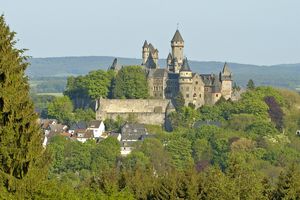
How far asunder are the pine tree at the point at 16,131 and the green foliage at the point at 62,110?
71378 mm

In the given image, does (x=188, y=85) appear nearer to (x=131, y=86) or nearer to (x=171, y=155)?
(x=131, y=86)

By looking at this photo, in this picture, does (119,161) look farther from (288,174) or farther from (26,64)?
(26,64)

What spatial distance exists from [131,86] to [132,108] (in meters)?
1.87

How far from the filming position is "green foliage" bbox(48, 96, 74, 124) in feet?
312

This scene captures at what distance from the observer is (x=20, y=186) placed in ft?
76.4

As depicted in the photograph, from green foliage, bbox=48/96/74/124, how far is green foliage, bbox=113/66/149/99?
200 inches

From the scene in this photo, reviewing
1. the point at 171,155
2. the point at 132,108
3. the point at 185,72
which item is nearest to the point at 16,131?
the point at 171,155

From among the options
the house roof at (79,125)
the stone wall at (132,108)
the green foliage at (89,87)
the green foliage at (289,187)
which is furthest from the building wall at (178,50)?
the green foliage at (289,187)

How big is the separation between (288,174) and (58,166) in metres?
46.2

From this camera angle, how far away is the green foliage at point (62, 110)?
95.2m

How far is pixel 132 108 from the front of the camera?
91.7m

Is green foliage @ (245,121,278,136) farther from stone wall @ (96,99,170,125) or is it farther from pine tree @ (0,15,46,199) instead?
pine tree @ (0,15,46,199)

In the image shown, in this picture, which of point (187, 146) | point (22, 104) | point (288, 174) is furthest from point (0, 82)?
point (187, 146)

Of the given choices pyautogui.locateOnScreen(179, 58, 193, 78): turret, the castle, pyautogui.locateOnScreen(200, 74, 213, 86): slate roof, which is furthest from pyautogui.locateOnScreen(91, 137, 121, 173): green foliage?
pyautogui.locateOnScreen(200, 74, 213, 86): slate roof
